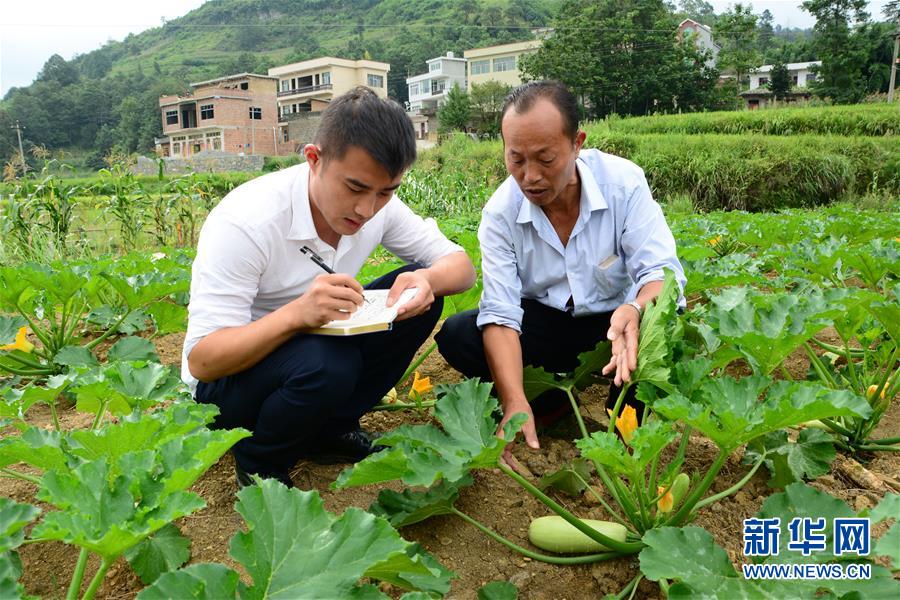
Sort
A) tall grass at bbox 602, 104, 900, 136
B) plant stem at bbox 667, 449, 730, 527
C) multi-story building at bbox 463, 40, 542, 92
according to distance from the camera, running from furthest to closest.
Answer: multi-story building at bbox 463, 40, 542, 92, tall grass at bbox 602, 104, 900, 136, plant stem at bbox 667, 449, 730, 527

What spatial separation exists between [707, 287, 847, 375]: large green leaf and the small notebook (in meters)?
0.95

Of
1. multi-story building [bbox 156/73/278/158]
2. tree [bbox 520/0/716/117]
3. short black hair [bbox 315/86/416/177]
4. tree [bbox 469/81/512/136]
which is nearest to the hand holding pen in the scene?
short black hair [bbox 315/86/416/177]

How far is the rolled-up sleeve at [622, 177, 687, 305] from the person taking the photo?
2.54 m

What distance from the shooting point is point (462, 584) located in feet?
6.14

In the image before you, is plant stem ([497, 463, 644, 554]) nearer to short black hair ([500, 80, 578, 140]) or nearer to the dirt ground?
the dirt ground

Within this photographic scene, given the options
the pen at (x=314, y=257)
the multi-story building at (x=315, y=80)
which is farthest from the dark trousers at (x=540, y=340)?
the multi-story building at (x=315, y=80)

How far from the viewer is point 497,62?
62125 millimetres

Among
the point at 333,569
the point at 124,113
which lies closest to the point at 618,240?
the point at 333,569

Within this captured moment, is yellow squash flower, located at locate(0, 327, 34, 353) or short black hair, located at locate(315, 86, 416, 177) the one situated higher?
short black hair, located at locate(315, 86, 416, 177)

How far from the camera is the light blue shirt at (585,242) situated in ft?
8.75

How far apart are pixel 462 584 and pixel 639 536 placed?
1.64 feet

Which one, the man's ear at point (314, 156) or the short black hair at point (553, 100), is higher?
the short black hair at point (553, 100)

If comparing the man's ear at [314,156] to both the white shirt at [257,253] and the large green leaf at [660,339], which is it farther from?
the large green leaf at [660,339]

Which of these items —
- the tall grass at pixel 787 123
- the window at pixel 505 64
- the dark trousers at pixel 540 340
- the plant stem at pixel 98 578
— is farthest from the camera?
the window at pixel 505 64
